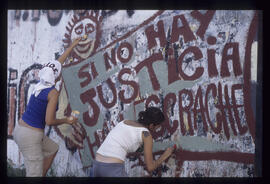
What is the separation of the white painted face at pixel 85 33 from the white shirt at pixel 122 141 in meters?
1.72

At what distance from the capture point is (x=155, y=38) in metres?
4.86

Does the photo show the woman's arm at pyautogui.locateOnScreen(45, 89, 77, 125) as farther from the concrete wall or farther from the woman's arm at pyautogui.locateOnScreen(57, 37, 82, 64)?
the concrete wall

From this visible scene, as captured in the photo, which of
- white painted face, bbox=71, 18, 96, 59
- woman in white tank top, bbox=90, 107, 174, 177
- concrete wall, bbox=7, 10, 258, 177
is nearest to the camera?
woman in white tank top, bbox=90, 107, 174, 177

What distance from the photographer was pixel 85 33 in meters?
4.94

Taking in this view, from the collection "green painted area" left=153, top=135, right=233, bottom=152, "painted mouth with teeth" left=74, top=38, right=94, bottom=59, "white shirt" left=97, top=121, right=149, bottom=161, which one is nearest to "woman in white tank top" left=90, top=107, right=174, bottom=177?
"white shirt" left=97, top=121, right=149, bottom=161

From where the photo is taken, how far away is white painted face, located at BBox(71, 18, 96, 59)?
194 inches

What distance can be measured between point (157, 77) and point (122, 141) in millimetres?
1554

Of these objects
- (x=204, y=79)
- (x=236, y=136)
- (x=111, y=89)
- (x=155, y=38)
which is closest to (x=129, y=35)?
(x=155, y=38)

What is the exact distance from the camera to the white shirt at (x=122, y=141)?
3.52 metres

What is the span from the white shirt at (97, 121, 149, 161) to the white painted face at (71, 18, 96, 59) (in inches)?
67.5

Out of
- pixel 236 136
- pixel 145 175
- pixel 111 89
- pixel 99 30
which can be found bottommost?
pixel 145 175

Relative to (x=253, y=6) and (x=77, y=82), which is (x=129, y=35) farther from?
(x=253, y=6)

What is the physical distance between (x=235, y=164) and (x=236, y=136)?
0.39 meters

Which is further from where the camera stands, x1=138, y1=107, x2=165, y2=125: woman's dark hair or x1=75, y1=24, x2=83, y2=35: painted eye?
x1=75, y1=24, x2=83, y2=35: painted eye
